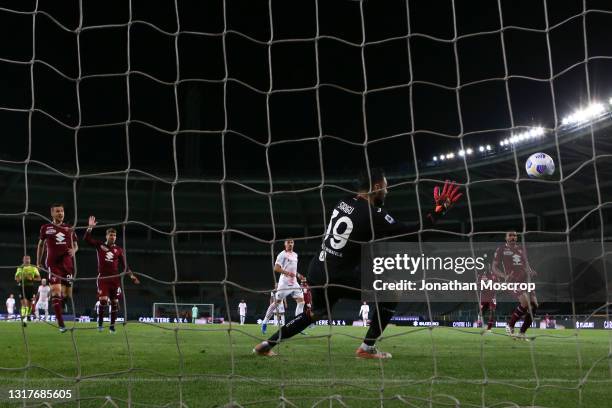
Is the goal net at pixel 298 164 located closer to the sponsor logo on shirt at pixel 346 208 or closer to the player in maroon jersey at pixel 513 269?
the sponsor logo on shirt at pixel 346 208

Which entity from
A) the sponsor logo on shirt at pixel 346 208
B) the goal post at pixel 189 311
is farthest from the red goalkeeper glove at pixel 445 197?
the goal post at pixel 189 311

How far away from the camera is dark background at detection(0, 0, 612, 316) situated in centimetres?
1827

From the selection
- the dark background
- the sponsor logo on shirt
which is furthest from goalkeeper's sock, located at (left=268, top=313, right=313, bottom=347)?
the dark background

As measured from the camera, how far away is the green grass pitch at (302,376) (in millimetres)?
3420

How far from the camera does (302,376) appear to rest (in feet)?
14.7

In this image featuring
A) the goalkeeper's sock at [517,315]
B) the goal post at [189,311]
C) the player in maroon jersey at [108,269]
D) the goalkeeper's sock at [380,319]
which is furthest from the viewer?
the goal post at [189,311]

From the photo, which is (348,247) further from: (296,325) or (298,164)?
(298,164)

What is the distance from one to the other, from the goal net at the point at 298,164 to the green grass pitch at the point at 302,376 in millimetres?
36

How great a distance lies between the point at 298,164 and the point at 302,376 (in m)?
27.8

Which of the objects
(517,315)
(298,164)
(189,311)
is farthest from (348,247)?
(298,164)

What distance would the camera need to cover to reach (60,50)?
71.8ft

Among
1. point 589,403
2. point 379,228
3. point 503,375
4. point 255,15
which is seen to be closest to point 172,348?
point 379,228

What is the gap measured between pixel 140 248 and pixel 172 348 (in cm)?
2675

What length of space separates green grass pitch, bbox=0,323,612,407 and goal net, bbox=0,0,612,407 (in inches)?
1.4
